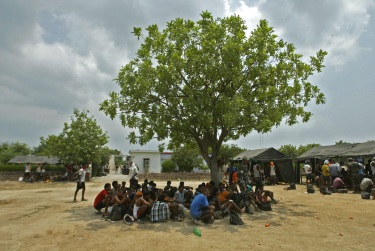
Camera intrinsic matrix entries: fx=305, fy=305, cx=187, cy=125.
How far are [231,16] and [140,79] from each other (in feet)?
15.0

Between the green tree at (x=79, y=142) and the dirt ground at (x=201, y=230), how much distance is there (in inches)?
729

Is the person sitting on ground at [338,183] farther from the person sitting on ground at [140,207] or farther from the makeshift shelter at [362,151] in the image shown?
the person sitting on ground at [140,207]

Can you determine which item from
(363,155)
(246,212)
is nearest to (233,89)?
(246,212)

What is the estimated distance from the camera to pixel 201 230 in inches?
334

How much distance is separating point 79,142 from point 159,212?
22.4 metres

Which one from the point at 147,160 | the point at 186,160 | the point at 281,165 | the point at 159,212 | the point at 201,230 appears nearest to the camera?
the point at 201,230

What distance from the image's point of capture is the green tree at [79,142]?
97.1ft

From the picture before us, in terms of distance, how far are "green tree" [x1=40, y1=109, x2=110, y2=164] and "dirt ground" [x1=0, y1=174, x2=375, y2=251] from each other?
60.7 feet

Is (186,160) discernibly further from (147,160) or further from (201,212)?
(201,212)

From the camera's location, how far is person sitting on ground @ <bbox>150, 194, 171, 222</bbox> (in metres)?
9.48

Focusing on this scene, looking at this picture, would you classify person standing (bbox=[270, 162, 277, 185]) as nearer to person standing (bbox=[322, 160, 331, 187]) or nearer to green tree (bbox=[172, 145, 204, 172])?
person standing (bbox=[322, 160, 331, 187])

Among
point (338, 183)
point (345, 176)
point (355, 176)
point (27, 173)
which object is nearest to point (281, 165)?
point (345, 176)

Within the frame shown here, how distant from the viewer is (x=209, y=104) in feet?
39.1

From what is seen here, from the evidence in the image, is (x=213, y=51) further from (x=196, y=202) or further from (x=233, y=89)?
(x=196, y=202)
